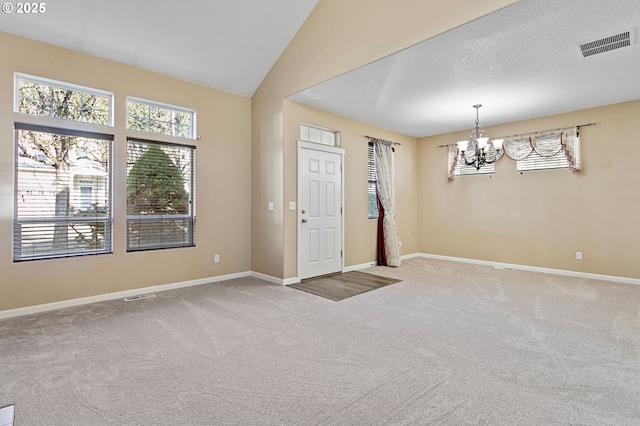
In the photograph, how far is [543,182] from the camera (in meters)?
5.57

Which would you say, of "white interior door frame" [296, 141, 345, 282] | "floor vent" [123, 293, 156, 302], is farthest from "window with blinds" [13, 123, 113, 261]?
"white interior door frame" [296, 141, 345, 282]

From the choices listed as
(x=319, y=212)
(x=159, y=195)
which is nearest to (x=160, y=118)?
(x=159, y=195)

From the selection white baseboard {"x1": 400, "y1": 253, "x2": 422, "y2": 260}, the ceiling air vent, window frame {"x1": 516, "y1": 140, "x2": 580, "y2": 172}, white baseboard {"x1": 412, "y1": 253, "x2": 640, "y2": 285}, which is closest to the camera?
the ceiling air vent

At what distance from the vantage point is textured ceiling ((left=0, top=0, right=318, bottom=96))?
11.2 feet

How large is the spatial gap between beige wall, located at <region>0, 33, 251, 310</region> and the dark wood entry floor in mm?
1291

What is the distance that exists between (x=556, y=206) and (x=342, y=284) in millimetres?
4068

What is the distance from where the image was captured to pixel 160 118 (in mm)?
4477

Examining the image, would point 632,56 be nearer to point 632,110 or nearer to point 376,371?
point 632,110

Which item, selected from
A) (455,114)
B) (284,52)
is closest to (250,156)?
(284,52)

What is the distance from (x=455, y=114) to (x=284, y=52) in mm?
3146

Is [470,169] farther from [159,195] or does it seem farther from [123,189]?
[123,189]

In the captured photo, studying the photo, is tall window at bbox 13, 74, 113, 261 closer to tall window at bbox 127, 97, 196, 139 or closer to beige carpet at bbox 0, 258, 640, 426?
tall window at bbox 127, 97, 196, 139

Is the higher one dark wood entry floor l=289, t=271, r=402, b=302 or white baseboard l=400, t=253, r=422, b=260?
white baseboard l=400, t=253, r=422, b=260

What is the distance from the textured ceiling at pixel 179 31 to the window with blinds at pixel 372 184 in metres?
2.58
